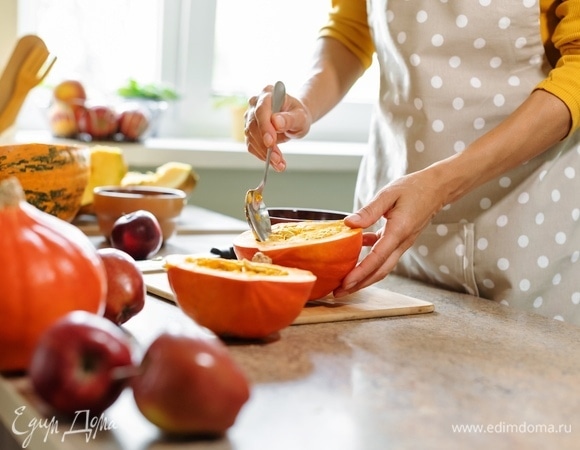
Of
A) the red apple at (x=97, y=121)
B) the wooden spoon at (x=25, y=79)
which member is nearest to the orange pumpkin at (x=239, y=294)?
the wooden spoon at (x=25, y=79)

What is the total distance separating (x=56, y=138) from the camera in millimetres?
2408

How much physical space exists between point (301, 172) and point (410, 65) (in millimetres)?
1278

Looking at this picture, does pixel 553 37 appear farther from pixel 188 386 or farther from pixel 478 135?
pixel 188 386

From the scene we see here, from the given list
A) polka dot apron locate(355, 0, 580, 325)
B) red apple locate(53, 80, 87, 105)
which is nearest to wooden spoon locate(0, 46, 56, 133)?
red apple locate(53, 80, 87, 105)

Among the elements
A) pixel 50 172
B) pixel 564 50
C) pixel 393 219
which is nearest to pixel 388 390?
pixel 393 219

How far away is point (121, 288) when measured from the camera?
0.97 meters

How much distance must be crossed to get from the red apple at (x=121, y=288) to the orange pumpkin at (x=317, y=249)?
0.59ft

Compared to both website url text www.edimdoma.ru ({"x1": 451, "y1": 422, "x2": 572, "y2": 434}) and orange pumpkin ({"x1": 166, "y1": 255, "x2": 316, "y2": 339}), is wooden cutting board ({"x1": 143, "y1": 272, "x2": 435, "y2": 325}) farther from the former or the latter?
website url text www.edimdoma.ru ({"x1": 451, "y1": 422, "x2": 572, "y2": 434})

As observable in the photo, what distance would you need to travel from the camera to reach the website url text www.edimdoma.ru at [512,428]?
0.76 m

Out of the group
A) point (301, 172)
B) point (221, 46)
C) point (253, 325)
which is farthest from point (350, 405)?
point (221, 46)

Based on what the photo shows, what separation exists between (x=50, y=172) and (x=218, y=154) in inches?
40.9

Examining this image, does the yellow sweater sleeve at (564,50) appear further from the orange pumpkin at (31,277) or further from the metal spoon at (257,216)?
the orange pumpkin at (31,277)

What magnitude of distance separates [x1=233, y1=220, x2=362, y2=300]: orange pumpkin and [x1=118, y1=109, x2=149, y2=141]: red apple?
4.23ft

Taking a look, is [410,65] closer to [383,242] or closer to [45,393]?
[383,242]
